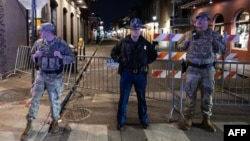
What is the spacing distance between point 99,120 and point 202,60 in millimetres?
2436

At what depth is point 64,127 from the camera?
6.46 metres

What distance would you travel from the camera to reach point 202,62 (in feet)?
20.6

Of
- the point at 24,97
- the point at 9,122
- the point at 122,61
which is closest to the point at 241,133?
the point at 122,61

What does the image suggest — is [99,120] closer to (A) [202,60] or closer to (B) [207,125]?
(B) [207,125]

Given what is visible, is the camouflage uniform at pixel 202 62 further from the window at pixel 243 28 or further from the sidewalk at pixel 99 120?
the window at pixel 243 28

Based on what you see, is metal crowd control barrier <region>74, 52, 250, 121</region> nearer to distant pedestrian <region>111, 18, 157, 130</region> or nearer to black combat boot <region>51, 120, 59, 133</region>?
distant pedestrian <region>111, 18, 157, 130</region>

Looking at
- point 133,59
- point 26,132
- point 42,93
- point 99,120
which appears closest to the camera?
point 26,132

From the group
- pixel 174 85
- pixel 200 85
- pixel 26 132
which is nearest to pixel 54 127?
pixel 26 132

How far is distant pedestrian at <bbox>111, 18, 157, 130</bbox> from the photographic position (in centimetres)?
613

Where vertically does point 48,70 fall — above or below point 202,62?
below

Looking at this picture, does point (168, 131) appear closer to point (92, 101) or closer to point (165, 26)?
point (92, 101)

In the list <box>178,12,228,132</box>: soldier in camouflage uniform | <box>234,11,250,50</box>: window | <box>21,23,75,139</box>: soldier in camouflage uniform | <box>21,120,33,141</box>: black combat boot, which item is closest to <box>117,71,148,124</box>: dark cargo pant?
<box>178,12,228,132</box>: soldier in camouflage uniform

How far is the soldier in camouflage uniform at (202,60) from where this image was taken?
620 cm

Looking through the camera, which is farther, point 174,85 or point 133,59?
point 174,85
